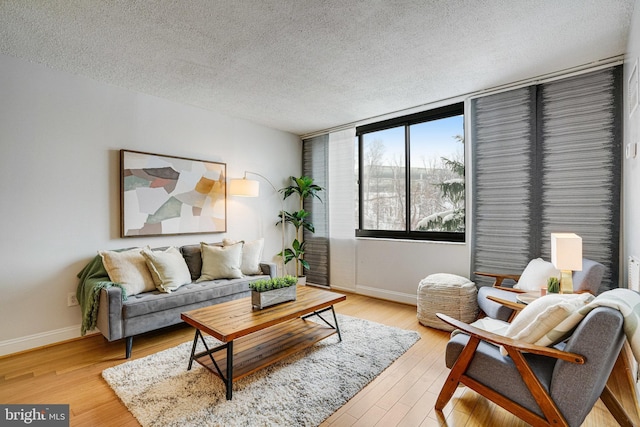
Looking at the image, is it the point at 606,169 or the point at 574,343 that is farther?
the point at 606,169

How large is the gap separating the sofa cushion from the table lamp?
292cm

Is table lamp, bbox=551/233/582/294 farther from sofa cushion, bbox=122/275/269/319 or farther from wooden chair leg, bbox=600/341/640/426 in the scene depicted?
sofa cushion, bbox=122/275/269/319

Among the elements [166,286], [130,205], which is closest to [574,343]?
[166,286]

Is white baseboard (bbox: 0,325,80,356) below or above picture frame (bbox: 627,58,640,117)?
below

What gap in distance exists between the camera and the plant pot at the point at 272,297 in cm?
238

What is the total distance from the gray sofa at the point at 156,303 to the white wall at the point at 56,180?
65cm

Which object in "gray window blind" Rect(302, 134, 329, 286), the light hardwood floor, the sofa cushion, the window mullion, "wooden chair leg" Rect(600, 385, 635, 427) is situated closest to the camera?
"wooden chair leg" Rect(600, 385, 635, 427)

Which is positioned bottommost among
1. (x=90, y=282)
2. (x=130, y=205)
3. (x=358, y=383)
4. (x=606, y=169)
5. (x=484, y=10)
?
(x=358, y=383)

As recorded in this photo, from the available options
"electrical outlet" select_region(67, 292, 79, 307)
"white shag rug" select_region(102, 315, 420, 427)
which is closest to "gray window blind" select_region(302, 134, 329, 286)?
"white shag rug" select_region(102, 315, 420, 427)

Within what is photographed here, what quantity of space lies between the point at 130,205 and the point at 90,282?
0.88 metres

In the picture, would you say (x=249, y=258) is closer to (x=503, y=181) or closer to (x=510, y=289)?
(x=510, y=289)

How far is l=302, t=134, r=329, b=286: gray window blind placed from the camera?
493 centimetres

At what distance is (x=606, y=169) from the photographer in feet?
8.77

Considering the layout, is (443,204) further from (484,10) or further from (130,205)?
(130,205)
